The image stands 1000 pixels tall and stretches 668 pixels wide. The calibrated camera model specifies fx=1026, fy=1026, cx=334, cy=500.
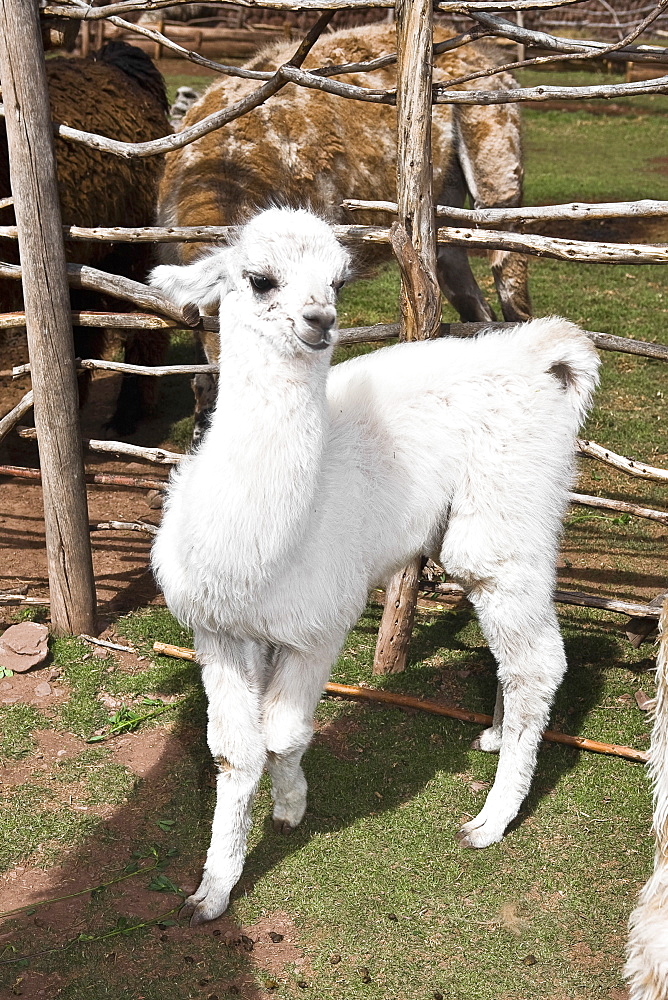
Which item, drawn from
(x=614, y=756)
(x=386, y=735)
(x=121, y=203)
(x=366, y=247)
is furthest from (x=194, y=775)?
(x=121, y=203)

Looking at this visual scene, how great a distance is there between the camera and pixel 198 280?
9.43ft

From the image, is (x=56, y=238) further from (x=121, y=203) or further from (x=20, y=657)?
(x=121, y=203)

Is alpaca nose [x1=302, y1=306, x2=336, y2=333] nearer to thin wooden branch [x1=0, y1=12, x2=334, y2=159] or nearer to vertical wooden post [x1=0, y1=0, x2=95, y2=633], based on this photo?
thin wooden branch [x1=0, y1=12, x2=334, y2=159]

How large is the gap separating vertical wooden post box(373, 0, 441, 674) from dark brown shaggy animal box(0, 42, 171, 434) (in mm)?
2417

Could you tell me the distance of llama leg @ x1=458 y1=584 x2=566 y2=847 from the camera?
3293 millimetres

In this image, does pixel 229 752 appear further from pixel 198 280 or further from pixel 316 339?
pixel 198 280

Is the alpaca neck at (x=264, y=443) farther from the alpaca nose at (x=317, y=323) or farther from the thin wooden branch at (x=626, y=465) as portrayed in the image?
the thin wooden branch at (x=626, y=465)

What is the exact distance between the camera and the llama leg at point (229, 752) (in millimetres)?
2980

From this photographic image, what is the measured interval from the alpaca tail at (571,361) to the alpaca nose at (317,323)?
971mm

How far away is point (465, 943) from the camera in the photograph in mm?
2994

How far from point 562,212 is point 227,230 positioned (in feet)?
4.18

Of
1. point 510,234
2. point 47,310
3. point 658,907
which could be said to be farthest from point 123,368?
point 658,907

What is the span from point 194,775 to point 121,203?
3.57m

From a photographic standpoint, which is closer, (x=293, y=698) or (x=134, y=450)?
(x=293, y=698)
